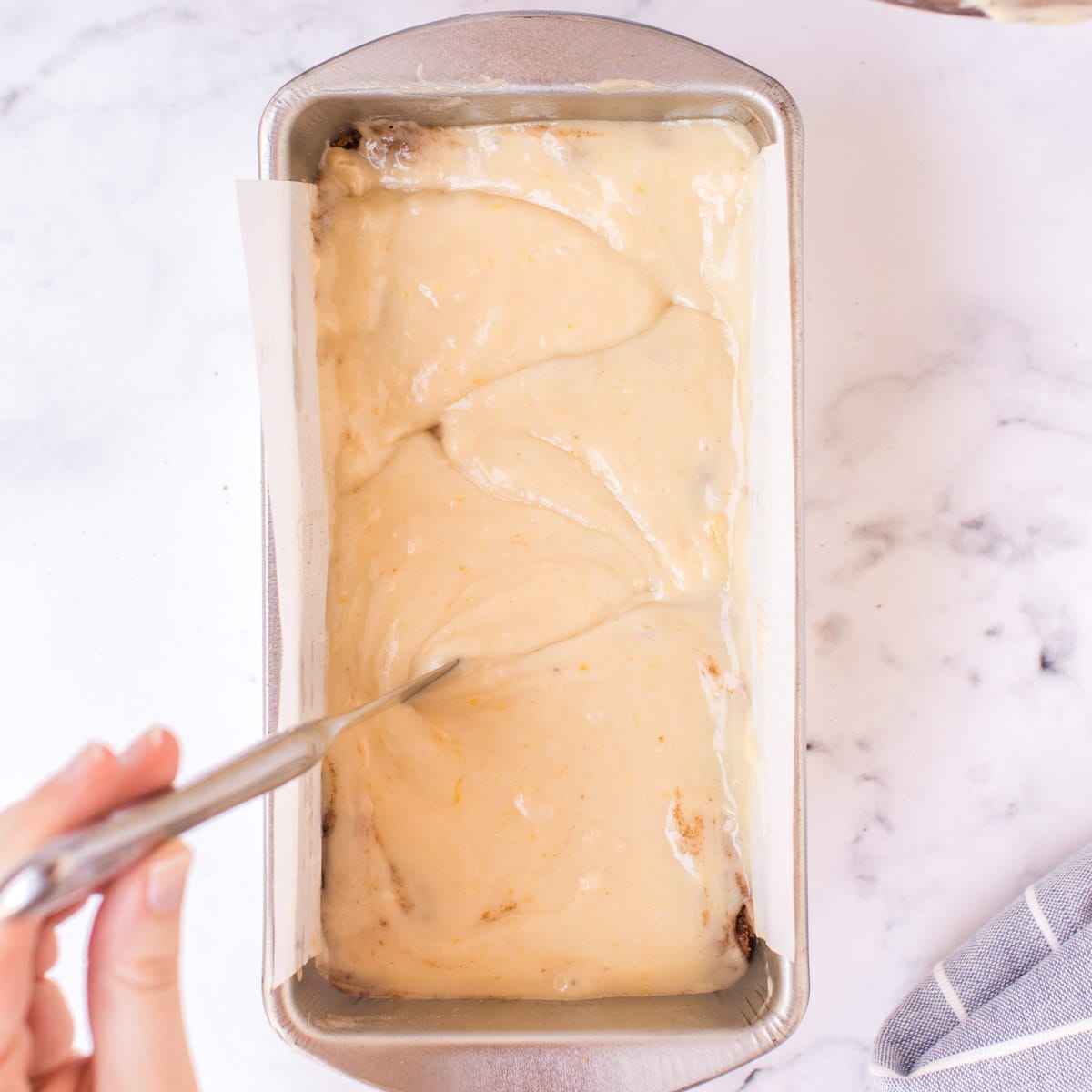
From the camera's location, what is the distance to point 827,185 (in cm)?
107

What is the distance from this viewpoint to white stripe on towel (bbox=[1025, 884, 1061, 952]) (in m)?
1.06

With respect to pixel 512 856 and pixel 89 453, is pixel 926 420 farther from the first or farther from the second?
pixel 89 453

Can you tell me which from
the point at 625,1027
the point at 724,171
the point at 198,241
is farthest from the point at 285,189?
the point at 625,1027

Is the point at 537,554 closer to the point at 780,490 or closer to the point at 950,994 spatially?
the point at 780,490

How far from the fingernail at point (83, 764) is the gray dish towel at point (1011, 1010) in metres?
0.94

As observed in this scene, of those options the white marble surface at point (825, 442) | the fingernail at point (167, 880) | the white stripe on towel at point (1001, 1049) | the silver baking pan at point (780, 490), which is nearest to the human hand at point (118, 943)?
the fingernail at point (167, 880)

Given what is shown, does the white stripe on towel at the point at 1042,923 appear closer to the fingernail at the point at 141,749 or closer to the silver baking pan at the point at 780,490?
the silver baking pan at the point at 780,490

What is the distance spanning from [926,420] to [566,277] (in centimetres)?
45

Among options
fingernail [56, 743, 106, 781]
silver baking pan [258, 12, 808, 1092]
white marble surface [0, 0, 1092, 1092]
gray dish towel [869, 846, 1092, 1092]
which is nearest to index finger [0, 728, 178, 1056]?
fingernail [56, 743, 106, 781]

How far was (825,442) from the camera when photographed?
3.55 ft

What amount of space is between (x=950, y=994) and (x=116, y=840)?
0.96m

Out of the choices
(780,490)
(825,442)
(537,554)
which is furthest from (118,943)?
(825,442)

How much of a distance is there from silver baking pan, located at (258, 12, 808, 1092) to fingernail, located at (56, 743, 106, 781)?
31 cm

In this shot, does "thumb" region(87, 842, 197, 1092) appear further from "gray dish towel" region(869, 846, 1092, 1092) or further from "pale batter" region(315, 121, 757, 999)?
"gray dish towel" region(869, 846, 1092, 1092)
